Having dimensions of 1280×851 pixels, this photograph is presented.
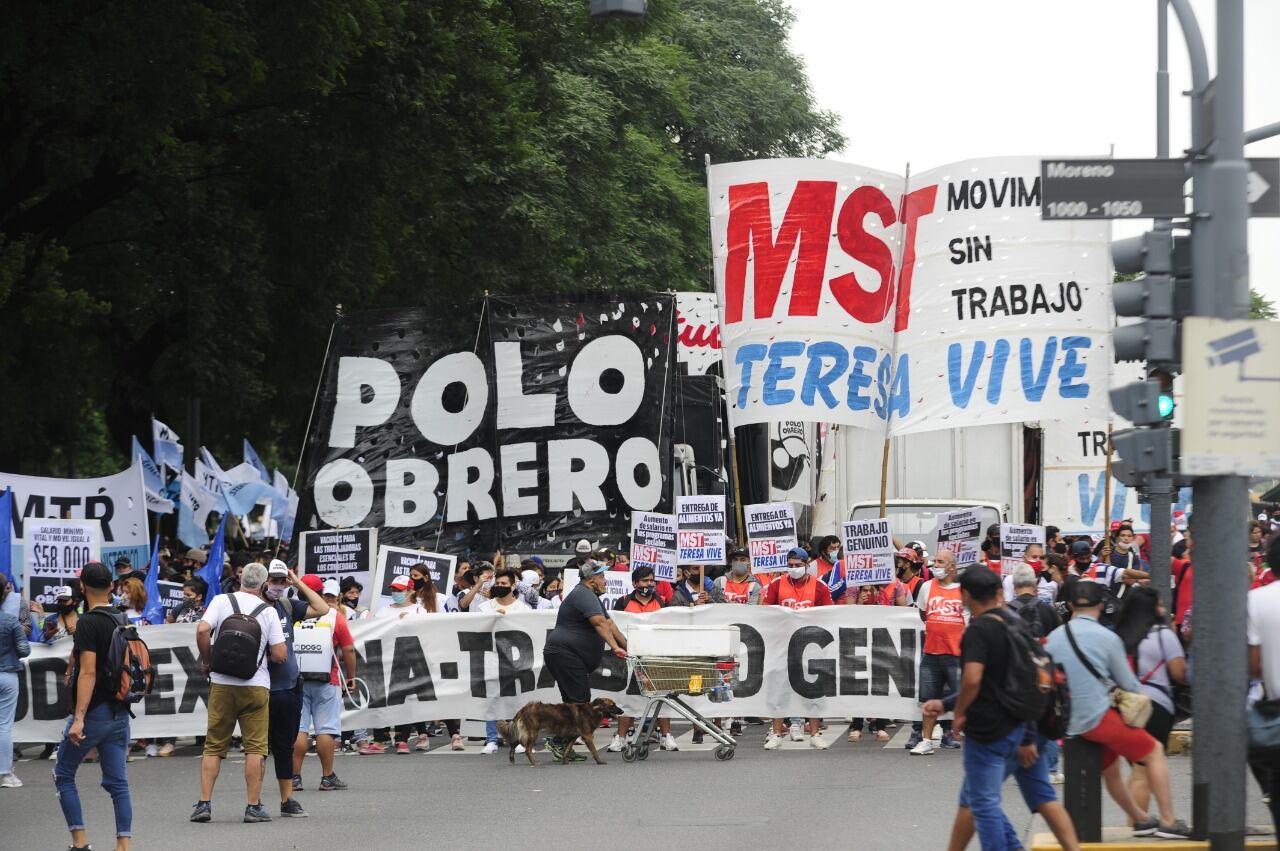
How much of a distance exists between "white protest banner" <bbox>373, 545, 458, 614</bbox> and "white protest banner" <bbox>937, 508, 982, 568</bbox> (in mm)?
5176

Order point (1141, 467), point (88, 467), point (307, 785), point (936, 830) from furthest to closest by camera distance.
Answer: point (88, 467) → point (307, 785) → point (936, 830) → point (1141, 467)

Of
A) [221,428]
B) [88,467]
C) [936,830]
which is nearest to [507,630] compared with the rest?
[936,830]

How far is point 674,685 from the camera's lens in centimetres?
1523

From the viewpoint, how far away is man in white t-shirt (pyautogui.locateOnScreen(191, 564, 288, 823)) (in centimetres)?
1223

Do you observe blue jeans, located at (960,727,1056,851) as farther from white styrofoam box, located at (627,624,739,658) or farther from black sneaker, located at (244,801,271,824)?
white styrofoam box, located at (627,624,739,658)

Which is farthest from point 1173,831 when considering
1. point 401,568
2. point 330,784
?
point 401,568

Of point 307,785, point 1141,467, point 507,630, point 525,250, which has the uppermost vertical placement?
point 525,250

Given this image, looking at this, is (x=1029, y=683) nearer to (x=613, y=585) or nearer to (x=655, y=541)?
(x=613, y=585)

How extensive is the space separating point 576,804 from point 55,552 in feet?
26.9

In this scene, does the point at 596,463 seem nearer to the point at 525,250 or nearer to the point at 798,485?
the point at 798,485

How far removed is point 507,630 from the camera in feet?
55.8

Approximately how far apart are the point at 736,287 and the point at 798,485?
7.78 metres

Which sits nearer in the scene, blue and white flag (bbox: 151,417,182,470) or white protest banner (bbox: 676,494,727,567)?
white protest banner (bbox: 676,494,727,567)

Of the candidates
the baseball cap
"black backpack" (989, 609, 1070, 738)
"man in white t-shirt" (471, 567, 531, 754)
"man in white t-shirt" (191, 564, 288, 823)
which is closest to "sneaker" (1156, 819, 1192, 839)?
"black backpack" (989, 609, 1070, 738)
